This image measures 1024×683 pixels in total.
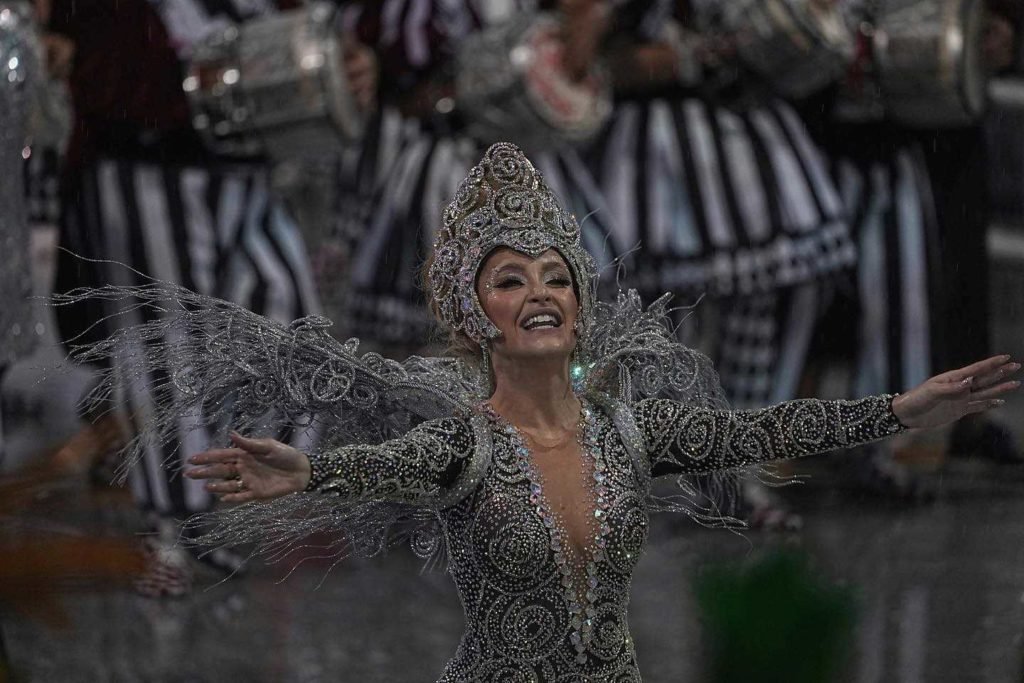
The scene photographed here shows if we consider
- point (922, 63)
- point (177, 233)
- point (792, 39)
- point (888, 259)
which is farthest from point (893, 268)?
point (177, 233)

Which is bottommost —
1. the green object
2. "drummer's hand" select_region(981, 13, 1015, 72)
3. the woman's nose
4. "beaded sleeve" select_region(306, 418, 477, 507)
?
the green object

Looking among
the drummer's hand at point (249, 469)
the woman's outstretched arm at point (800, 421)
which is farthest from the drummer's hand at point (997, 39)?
the drummer's hand at point (249, 469)

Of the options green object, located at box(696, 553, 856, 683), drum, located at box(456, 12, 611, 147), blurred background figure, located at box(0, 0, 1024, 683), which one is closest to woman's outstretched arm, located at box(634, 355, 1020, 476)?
green object, located at box(696, 553, 856, 683)

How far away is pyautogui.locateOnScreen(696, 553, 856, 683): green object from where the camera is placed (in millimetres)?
3371

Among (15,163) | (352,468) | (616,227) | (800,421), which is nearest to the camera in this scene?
(352,468)

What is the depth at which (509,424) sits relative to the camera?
92.6 inches

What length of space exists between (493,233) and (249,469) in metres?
0.59

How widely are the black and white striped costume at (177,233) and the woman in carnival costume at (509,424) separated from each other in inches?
83.3

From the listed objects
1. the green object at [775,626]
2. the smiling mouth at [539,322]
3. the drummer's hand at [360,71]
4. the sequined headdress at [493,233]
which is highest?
the drummer's hand at [360,71]

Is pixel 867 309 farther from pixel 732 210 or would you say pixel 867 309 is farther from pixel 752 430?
pixel 752 430

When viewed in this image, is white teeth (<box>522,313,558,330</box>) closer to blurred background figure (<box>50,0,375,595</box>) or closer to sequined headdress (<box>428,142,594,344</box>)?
sequined headdress (<box>428,142,594,344</box>)

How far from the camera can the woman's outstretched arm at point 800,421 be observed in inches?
88.3

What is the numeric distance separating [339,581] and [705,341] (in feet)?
4.80

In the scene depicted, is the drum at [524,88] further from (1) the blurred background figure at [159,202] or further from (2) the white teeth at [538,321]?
(2) the white teeth at [538,321]
